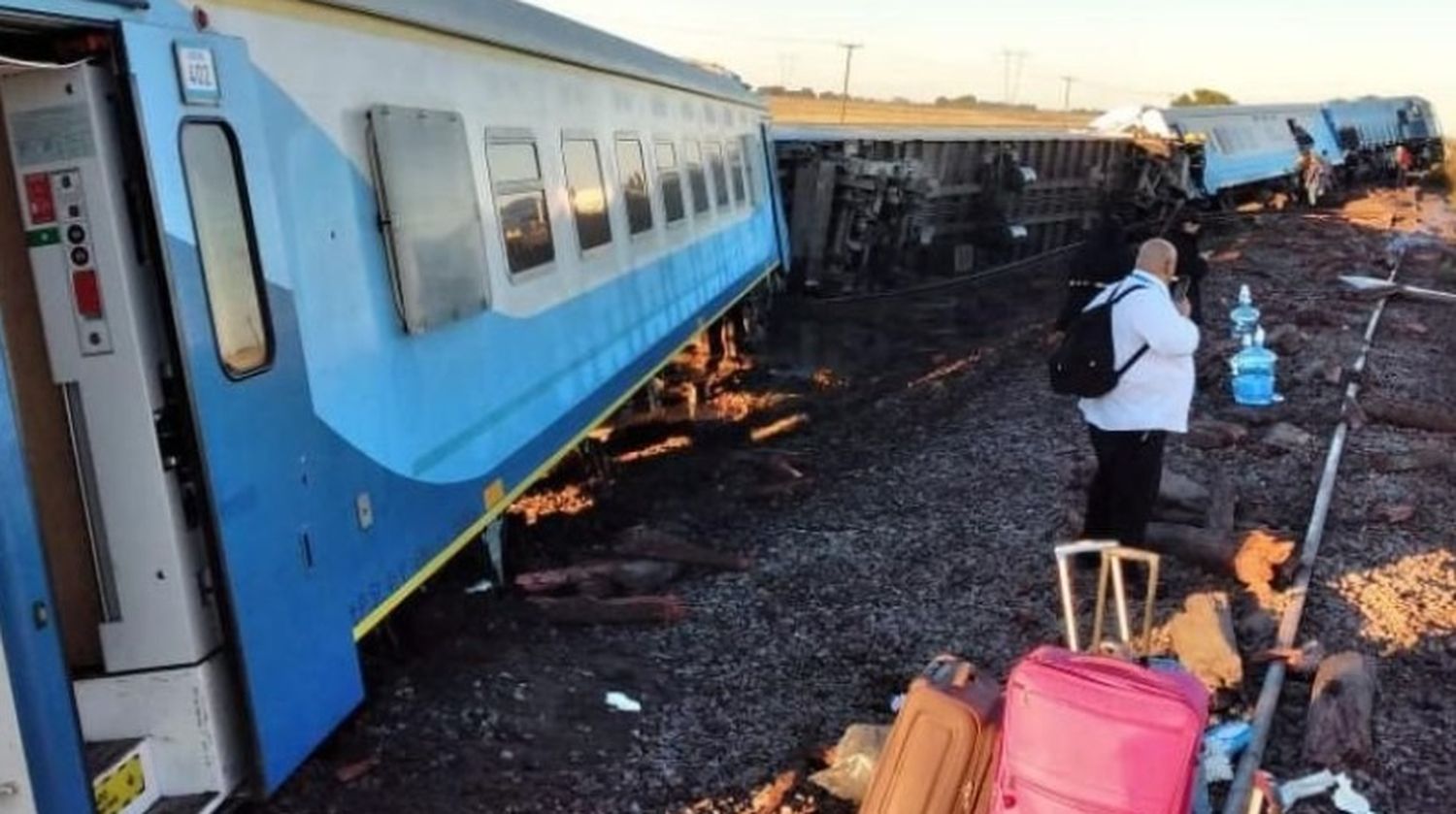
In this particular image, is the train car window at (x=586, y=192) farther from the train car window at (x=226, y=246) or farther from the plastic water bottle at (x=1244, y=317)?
the plastic water bottle at (x=1244, y=317)

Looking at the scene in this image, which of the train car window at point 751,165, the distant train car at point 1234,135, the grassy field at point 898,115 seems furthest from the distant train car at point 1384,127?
the train car window at point 751,165

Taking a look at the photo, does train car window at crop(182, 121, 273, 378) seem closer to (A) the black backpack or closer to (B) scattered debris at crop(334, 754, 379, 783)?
(B) scattered debris at crop(334, 754, 379, 783)

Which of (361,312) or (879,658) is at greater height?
(361,312)

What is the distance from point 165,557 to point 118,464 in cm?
31

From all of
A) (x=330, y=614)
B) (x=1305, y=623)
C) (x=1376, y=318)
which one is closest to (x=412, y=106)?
(x=330, y=614)

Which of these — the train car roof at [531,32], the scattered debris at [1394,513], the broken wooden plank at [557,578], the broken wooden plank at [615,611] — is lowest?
the scattered debris at [1394,513]

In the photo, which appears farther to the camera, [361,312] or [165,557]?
[361,312]

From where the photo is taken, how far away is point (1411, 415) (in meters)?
10.5

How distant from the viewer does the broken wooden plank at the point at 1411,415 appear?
10.4 metres

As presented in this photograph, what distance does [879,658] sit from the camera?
618cm

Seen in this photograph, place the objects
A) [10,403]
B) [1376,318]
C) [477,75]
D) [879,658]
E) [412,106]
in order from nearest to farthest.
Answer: [10,403], [412,106], [879,658], [477,75], [1376,318]

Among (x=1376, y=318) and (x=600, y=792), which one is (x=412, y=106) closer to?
(x=600, y=792)

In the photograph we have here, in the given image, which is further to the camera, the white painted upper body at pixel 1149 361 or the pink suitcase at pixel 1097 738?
the white painted upper body at pixel 1149 361

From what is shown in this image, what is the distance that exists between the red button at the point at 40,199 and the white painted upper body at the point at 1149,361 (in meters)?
4.40
